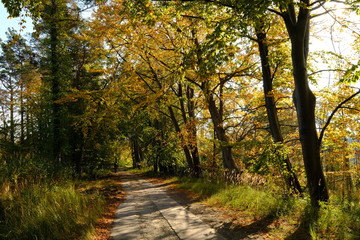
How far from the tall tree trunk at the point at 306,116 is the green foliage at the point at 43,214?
4952 mm

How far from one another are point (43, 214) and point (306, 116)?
20.1ft

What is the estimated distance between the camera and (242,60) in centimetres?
1113

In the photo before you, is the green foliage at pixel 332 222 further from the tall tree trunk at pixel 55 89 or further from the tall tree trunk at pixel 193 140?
the tall tree trunk at pixel 55 89

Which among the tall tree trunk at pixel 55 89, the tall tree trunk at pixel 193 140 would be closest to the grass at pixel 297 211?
the tall tree trunk at pixel 193 140

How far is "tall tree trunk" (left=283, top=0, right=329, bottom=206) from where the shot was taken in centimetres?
540

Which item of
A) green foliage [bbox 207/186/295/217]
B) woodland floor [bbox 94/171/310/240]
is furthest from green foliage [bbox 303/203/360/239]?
green foliage [bbox 207/186/295/217]

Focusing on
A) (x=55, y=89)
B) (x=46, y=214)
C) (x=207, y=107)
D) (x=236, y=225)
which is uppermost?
(x=55, y=89)

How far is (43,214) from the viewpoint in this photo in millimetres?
5066

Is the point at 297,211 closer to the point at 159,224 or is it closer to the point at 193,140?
the point at 159,224

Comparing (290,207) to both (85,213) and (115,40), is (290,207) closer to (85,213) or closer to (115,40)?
(85,213)

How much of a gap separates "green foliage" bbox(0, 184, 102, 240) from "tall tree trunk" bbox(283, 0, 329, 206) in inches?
195

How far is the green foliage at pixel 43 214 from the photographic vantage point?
4.63 meters

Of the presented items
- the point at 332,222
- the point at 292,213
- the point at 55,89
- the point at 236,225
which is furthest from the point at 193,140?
the point at 332,222

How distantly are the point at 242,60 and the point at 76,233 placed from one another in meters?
9.46
